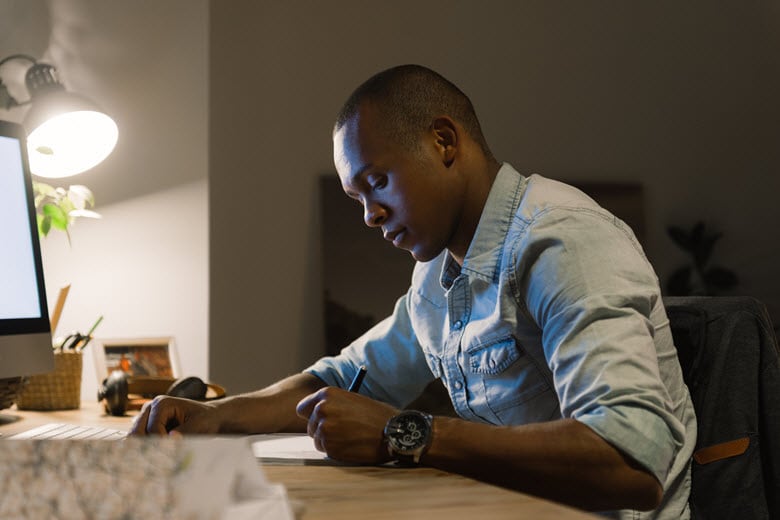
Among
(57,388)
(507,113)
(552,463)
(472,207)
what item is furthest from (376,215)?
(507,113)

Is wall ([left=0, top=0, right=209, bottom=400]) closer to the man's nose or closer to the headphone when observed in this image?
the headphone

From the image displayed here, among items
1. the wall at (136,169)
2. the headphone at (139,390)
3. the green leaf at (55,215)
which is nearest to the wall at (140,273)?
the wall at (136,169)

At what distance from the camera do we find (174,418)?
1126mm

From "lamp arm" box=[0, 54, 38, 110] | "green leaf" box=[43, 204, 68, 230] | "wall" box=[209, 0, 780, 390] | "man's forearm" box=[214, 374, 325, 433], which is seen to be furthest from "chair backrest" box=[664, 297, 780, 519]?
"wall" box=[209, 0, 780, 390]

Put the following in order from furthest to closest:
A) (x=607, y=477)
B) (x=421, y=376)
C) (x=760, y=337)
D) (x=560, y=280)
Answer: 1. (x=421, y=376)
2. (x=760, y=337)
3. (x=560, y=280)
4. (x=607, y=477)

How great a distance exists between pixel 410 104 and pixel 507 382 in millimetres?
449

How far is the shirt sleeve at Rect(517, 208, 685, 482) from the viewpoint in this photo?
811 mm

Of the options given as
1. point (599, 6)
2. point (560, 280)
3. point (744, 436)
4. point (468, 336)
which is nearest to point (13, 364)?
point (468, 336)

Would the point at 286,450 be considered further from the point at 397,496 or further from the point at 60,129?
the point at 60,129

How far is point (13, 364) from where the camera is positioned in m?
1.19

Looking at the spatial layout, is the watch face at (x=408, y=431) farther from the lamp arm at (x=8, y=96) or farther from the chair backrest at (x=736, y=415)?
the lamp arm at (x=8, y=96)

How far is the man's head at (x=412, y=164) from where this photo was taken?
1176mm

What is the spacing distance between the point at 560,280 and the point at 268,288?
194cm

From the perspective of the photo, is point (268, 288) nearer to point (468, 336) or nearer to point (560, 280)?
point (468, 336)
